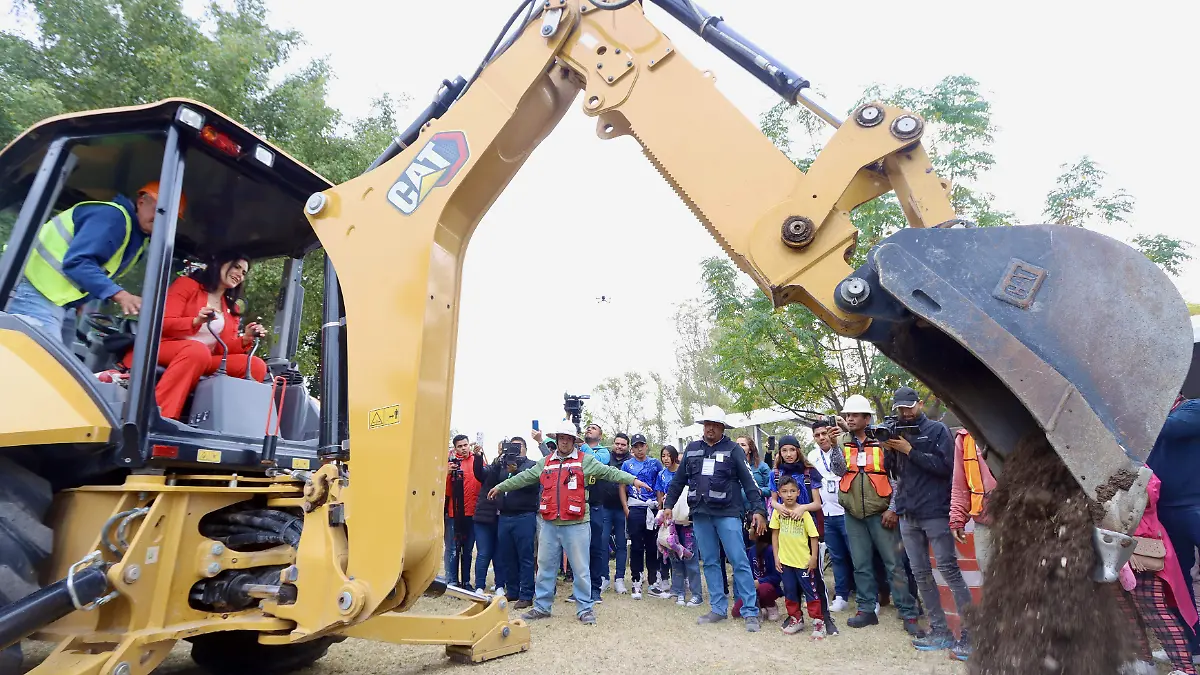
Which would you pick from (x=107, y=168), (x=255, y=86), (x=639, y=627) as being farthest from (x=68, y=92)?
(x=639, y=627)

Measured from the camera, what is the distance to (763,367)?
39.7 feet

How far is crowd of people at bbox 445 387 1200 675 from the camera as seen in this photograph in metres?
4.39

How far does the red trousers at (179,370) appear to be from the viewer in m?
3.38

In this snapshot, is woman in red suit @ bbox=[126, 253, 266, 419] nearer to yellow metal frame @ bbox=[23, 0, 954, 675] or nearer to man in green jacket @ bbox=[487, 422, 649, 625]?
yellow metal frame @ bbox=[23, 0, 954, 675]

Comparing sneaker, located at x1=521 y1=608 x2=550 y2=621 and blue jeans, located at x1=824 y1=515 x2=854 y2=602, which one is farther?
blue jeans, located at x1=824 y1=515 x2=854 y2=602

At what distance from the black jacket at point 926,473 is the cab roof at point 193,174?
4.73 metres

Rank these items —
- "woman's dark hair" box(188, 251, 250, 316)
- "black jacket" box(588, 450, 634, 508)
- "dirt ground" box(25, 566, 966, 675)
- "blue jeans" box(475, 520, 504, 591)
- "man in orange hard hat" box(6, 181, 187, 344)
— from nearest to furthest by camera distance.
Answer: "man in orange hard hat" box(6, 181, 187, 344) < "woman's dark hair" box(188, 251, 250, 316) < "dirt ground" box(25, 566, 966, 675) < "blue jeans" box(475, 520, 504, 591) < "black jacket" box(588, 450, 634, 508)

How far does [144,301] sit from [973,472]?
17.4 ft

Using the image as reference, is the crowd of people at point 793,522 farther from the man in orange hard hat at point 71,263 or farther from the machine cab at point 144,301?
the man in orange hard hat at point 71,263

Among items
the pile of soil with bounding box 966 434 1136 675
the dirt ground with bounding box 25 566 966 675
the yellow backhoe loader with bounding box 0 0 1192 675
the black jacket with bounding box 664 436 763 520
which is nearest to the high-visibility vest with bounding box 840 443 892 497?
the black jacket with bounding box 664 436 763 520

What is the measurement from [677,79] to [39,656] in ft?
12.1

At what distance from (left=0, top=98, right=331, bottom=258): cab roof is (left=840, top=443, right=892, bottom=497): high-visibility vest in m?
4.89

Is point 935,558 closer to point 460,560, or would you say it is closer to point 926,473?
point 926,473

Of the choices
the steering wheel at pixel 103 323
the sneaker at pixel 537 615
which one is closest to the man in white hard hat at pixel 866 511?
the sneaker at pixel 537 615
